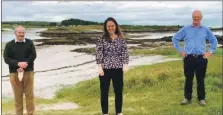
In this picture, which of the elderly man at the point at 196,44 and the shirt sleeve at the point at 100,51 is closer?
the shirt sleeve at the point at 100,51

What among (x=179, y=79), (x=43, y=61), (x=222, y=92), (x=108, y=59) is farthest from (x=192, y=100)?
(x=43, y=61)

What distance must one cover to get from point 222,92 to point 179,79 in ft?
10.3

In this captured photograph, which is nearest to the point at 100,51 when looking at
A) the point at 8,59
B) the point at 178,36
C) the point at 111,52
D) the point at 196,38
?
the point at 111,52

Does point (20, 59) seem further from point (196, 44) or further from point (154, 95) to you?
point (154, 95)

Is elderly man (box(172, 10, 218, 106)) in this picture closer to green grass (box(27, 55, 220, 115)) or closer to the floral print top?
green grass (box(27, 55, 220, 115))

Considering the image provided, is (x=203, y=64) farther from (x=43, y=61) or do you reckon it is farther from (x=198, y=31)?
(x=43, y=61)

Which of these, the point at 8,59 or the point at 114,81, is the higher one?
the point at 8,59

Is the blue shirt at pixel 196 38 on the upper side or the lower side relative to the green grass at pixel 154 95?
upper

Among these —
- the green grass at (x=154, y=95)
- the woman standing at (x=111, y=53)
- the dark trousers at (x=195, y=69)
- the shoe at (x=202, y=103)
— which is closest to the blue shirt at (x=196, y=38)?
the dark trousers at (x=195, y=69)

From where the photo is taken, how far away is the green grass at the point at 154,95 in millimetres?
11156

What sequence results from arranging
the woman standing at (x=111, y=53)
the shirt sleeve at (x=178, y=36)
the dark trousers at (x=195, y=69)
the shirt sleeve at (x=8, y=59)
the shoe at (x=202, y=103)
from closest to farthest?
the woman standing at (x=111, y=53), the shirt sleeve at (x=8, y=59), the dark trousers at (x=195, y=69), the shirt sleeve at (x=178, y=36), the shoe at (x=202, y=103)

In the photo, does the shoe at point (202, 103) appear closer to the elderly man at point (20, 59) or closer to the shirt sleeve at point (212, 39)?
the shirt sleeve at point (212, 39)

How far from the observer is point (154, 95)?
46.7 feet

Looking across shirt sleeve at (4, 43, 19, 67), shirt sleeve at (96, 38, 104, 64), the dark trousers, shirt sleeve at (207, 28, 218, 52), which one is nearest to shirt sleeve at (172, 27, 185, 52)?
the dark trousers
